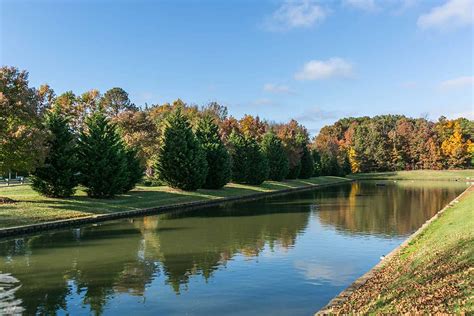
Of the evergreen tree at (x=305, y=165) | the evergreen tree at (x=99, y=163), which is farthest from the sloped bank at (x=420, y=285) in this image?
the evergreen tree at (x=305, y=165)

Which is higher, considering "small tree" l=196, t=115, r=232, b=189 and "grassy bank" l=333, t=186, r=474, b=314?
"small tree" l=196, t=115, r=232, b=189

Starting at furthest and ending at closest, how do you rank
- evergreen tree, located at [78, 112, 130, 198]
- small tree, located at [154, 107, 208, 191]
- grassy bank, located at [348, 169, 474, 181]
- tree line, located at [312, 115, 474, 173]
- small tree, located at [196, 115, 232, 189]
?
tree line, located at [312, 115, 474, 173] < grassy bank, located at [348, 169, 474, 181] < small tree, located at [196, 115, 232, 189] < small tree, located at [154, 107, 208, 191] < evergreen tree, located at [78, 112, 130, 198]

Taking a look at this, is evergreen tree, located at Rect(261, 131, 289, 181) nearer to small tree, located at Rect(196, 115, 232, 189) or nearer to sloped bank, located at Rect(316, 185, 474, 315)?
small tree, located at Rect(196, 115, 232, 189)

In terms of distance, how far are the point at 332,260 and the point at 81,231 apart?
14.0 meters

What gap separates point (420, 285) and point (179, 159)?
37619mm

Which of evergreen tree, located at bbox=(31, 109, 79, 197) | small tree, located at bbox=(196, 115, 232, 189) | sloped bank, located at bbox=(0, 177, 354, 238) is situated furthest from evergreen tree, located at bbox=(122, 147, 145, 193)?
small tree, located at bbox=(196, 115, 232, 189)

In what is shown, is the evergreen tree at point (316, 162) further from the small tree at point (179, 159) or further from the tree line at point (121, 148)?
the small tree at point (179, 159)

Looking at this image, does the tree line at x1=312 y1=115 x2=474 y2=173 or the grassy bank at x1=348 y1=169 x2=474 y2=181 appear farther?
the tree line at x1=312 y1=115 x2=474 y2=173

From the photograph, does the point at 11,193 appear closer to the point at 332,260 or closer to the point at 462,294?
the point at 332,260

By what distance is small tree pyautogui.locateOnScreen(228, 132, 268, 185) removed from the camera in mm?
62250

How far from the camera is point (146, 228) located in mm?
26844

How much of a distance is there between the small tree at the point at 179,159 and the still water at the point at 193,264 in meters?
15.5

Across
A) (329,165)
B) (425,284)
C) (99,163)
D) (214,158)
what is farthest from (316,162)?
(425,284)

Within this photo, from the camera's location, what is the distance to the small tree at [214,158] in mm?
51875
